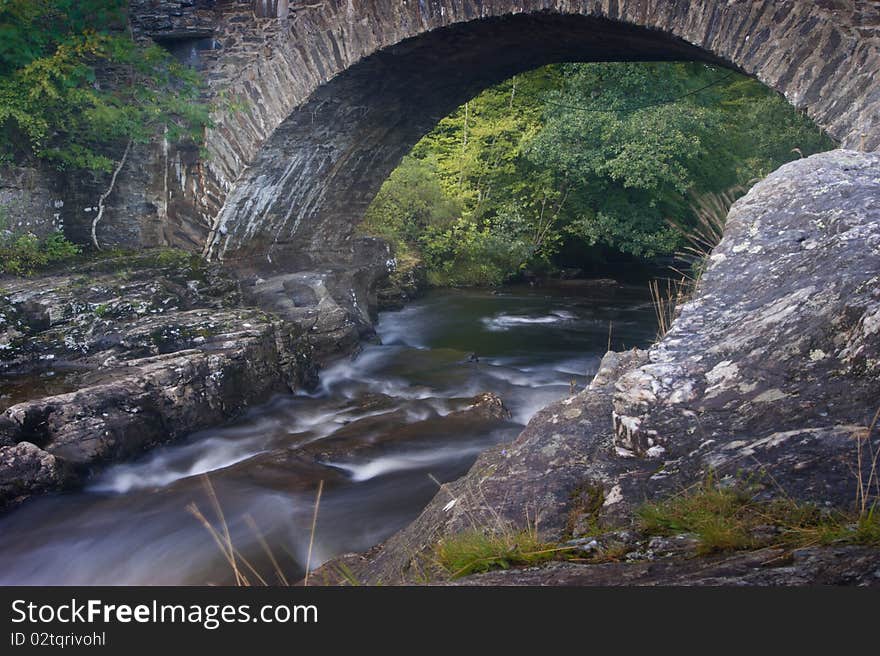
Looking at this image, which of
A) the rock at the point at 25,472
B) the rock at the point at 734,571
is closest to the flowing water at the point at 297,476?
the rock at the point at 25,472

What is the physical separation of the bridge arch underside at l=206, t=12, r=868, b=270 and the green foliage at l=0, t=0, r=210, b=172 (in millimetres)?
1234

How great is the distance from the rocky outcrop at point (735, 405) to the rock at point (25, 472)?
343 centimetres

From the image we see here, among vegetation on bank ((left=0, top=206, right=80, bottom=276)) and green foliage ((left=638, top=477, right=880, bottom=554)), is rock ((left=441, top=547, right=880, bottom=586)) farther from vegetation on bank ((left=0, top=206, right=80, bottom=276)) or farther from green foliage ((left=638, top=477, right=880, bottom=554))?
vegetation on bank ((left=0, top=206, right=80, bottom=276))

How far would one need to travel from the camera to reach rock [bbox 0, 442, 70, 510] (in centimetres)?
523

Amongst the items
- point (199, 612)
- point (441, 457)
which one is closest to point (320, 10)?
point (441, 457)

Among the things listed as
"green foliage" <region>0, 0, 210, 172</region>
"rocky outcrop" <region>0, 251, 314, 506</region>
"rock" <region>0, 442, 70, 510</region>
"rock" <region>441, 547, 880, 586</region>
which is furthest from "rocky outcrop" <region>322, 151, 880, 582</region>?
"green foliage" <region>0, 0, 210, 172</region>

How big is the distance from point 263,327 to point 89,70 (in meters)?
3.84

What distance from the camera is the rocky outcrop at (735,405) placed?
204 centimetres

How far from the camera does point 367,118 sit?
10.1m

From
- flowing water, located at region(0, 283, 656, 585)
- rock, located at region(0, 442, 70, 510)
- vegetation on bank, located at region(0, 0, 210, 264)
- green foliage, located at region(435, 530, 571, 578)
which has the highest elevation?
vegetation on bank, located at region(0, 0, 210, 264)

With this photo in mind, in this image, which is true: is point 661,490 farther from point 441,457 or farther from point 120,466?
point 120,466

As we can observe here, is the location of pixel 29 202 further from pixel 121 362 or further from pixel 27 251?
pixel 121 362

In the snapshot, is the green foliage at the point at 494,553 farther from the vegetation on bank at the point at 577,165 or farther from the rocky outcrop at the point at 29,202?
the vegetation on bank at the point at 577,165

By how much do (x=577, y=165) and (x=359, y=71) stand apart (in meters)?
6.80
